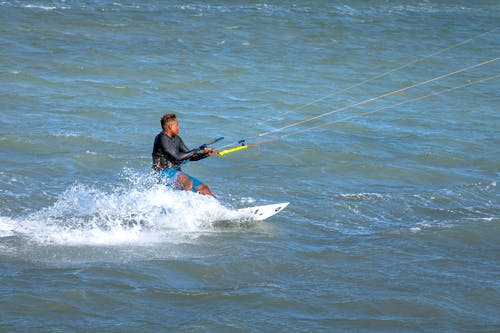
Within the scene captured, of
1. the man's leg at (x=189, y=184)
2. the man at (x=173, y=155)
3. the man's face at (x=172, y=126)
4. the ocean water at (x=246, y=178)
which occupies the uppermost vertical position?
the man's face at (x=172, y=126)

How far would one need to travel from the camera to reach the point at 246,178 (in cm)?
1266

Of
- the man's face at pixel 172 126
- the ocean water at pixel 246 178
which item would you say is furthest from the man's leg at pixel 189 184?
the man's face at pixel 172 126

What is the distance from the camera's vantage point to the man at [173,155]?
9.98 meters

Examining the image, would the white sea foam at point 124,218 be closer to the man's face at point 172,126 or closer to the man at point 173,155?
the man at point 173,155

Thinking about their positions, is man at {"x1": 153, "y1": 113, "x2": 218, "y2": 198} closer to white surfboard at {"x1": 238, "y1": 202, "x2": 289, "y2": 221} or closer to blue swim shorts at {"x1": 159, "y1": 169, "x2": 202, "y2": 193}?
blue swim shorts at {"x1": 159, "y1": 169, "x2": 202, "y2": 193}

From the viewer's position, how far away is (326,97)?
63.5 feet

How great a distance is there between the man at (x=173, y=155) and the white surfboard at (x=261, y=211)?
522 millimetres

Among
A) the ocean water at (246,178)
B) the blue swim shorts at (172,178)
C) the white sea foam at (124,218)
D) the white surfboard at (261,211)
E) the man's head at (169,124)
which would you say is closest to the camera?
the ocean water at (246,178)

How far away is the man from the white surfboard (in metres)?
0.52

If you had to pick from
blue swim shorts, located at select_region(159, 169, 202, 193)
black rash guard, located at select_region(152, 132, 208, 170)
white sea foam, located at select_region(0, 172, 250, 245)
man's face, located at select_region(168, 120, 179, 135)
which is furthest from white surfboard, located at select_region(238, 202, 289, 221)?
man's face, located at select_region(168, 120, 179, 135)

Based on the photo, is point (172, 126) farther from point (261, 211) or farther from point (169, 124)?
point (261, 211)

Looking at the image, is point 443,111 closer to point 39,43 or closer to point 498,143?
point 498,143

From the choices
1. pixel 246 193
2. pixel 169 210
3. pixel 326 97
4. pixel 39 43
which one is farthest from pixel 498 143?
pixel 39 43

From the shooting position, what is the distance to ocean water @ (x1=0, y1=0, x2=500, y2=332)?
7.56 metres
